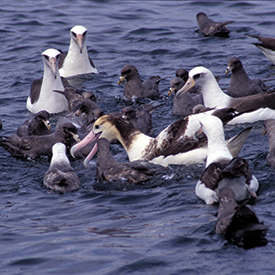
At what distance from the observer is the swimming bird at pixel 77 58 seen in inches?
637

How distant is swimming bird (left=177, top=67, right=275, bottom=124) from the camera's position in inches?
486

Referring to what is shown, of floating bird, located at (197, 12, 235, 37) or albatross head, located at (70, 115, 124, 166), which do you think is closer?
albatross head, located at (70, 115, 124, 166)

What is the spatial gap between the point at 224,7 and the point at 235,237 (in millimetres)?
17740

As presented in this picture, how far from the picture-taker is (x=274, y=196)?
8281 millimetres

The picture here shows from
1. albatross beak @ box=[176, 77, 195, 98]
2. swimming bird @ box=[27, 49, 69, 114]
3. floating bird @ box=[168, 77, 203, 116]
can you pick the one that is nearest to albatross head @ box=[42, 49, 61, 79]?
swimming bird @ box=[27, 49, 69, 114]

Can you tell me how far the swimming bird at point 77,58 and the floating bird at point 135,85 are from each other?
2472mm

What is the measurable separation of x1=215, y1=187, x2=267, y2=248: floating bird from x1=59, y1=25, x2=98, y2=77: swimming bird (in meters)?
10.2

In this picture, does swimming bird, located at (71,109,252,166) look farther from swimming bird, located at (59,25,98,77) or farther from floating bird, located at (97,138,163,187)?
swimming bird, located at (59,25,98,77)

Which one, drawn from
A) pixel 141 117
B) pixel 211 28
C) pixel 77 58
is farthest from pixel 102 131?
pixel 211 28

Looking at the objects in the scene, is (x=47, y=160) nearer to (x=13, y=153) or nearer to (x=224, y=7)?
(x=13, y=153)

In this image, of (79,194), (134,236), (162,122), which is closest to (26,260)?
(134,236)

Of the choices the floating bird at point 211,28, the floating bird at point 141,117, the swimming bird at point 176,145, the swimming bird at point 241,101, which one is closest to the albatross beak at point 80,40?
the floating bird at point 141,117

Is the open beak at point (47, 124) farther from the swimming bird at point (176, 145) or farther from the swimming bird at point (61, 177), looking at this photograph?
the swimming bird at point (61, 177)

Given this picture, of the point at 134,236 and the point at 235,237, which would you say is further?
the point at 134,236
